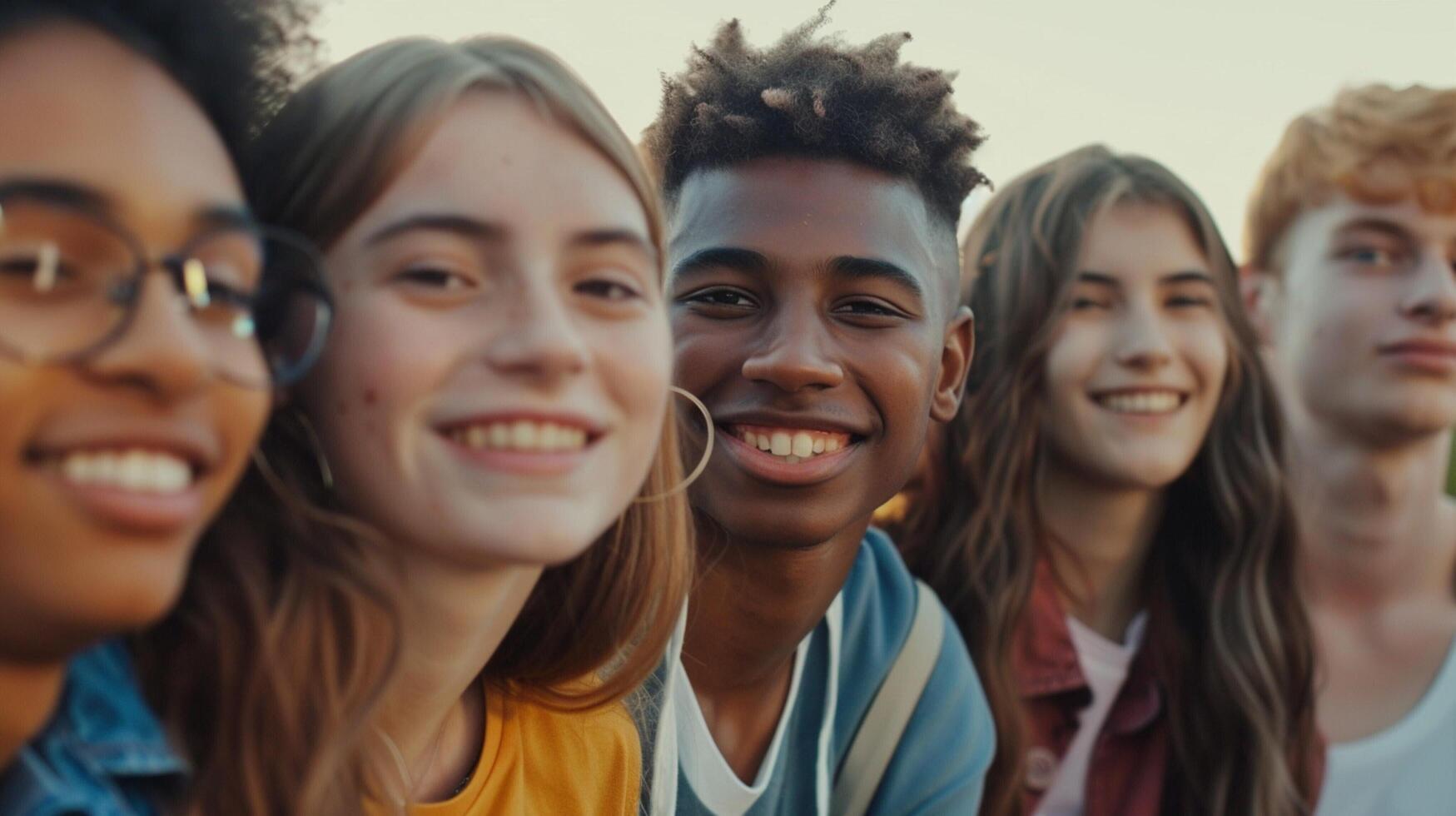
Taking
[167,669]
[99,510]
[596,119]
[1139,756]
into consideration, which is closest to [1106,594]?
[1139,756]

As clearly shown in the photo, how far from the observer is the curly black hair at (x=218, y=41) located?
4.28ft

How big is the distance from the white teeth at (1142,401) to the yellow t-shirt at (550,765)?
5.14 feet

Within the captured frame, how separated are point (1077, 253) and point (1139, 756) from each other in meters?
1.27

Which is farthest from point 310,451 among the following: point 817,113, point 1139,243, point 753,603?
point 1139,243

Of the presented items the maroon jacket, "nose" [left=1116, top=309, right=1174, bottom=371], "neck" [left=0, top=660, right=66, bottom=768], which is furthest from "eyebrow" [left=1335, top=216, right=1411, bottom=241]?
"neck" [left=0, top=660, right=66, bottom=768]

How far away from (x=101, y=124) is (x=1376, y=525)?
3.50 metres

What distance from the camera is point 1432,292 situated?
345 centimetres

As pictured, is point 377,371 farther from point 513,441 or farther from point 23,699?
point 23,699

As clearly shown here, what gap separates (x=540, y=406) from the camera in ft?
5.30

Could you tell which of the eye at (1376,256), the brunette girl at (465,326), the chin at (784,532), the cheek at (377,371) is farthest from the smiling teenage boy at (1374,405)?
the cheek at (377,371)

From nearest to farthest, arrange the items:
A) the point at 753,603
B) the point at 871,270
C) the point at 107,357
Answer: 1. the point at 107,357
2. the point at 871,270
3. the point at 753,603

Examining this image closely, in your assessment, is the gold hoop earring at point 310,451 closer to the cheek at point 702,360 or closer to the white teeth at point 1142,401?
the cheek at point 702,360

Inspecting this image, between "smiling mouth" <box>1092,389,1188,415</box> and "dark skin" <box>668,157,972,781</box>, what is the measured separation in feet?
2.62

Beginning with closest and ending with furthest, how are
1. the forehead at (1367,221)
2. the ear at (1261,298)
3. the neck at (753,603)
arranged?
the neck at (753,603)
the forehead at (1367,221)
the ear at (1261,298)
